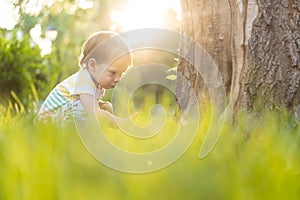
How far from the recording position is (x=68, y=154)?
34.7 inches

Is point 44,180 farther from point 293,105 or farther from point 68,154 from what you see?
point 293,105

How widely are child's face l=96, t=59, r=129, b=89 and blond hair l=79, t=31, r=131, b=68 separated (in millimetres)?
73

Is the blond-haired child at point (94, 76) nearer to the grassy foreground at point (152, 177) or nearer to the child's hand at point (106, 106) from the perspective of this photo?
the child's hand at point (106, 106)

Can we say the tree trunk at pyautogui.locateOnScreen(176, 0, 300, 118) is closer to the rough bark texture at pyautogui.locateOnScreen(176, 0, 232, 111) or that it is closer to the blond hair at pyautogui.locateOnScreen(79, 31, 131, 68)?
the rough bark texture at pyautogui.locateOnScreen(176, 0, 232, 111)

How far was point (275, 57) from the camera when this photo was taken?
341cm

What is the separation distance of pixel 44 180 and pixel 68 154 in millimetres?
198

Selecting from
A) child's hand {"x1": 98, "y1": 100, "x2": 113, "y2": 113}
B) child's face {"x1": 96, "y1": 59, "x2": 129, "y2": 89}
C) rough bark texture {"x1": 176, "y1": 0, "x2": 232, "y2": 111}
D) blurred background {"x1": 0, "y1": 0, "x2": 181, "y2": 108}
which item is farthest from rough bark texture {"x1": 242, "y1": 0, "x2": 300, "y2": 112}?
child's hand {"x1": 98, "y1": 100, "x2": 113, "y2": 113}

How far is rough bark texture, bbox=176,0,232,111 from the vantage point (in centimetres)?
378

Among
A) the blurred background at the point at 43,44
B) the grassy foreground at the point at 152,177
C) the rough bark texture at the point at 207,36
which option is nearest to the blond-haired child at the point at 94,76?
the blurred background at the point at 43,44

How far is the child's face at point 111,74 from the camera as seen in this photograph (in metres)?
4.75

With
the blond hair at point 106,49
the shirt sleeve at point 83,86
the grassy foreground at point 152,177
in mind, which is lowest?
the shirt sleeve at point 83,86

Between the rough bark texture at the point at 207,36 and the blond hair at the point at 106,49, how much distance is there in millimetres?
976

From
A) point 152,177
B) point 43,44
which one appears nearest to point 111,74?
point 152,177

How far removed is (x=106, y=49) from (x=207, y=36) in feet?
4.12
